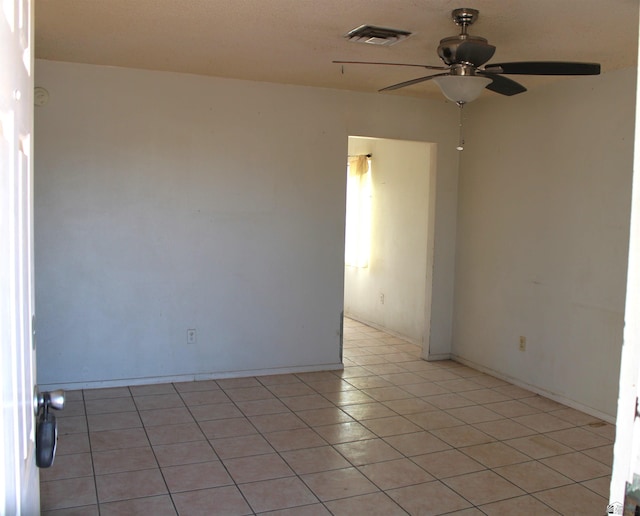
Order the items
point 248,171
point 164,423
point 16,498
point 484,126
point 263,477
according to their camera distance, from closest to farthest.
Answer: point 16,498 < point 263,477 < point 164,423 < point 248,171 < point 484,126

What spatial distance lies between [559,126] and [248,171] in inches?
93.8

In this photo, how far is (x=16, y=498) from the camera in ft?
2.71

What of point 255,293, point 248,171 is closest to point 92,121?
point 248,171

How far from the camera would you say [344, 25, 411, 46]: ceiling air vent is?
3.14 metres

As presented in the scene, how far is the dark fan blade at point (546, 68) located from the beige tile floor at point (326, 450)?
2.08 metres

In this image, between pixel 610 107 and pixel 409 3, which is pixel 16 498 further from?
pixel 610 107

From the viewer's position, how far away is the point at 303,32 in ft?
10.6

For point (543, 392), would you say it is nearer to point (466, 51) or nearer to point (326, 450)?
point (326, 450)

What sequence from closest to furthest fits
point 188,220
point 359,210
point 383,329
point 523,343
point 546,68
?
A: point 546,68, point 188,220, point 523,343, point 383,329, point 359,210

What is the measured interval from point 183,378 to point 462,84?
10.0 ft

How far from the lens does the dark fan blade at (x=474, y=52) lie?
102 inches

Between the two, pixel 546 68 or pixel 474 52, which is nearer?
pixel 474 52

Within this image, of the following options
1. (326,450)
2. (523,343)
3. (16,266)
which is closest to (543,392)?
(523,343)

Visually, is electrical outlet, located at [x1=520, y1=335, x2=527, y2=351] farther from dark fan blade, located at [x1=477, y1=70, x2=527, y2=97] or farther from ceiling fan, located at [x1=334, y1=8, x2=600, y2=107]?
ceiling fan, located at [x1=334, y1=8, x2=600, y2=107]
